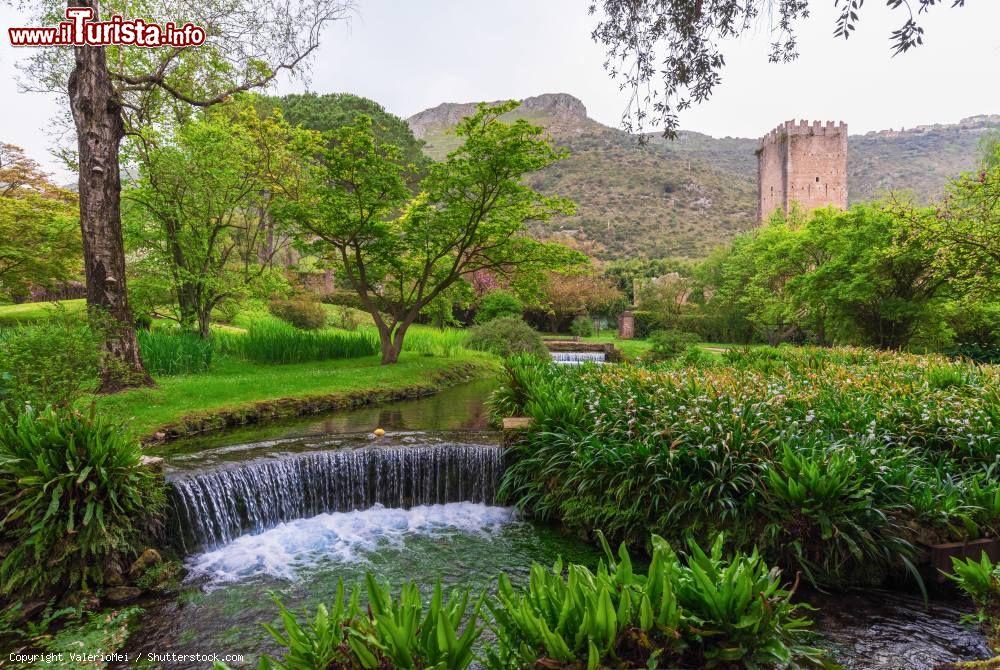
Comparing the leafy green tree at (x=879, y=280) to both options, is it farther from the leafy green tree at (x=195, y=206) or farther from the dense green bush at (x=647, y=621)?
the leafy green tree at (x=195, y=206)

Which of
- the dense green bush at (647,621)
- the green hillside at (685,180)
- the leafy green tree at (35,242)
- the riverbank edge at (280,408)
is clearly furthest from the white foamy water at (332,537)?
the green hillside at (685,180)

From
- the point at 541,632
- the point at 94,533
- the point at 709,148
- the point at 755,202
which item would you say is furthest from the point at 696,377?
the point at 709,148

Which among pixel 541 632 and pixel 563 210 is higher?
pixel 563 210

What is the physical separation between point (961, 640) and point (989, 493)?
118cm

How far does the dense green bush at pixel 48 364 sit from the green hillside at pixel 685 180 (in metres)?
45.3

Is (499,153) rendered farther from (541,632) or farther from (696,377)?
(541,632)

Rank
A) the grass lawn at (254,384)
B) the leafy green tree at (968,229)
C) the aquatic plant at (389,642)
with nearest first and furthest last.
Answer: the aquatic plant at (389,642) → the grass lawn at (254,384) → the leafy green tree at (968,229)

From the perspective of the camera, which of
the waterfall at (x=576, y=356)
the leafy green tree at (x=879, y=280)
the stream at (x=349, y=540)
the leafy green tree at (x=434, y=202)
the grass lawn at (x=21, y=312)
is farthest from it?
the waterfall at (x=576, y=356)

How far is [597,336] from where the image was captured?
26.2 m

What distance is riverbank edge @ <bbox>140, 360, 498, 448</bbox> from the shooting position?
23.6 ft

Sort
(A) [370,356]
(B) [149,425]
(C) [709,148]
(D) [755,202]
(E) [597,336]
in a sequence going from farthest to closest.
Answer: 1. (C) [709,148]
2. (D) [755,202]
3. (E) [597,336]
4. (A) [370,356]
5. (B) [149,425]

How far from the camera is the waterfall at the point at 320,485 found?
497 centimetres

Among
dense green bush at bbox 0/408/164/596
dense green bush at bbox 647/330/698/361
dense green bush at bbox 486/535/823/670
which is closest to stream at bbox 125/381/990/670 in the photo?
dense green bush at bbox 0/408/164/596

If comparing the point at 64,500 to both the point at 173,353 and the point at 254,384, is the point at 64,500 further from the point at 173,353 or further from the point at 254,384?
the point at 173,353
